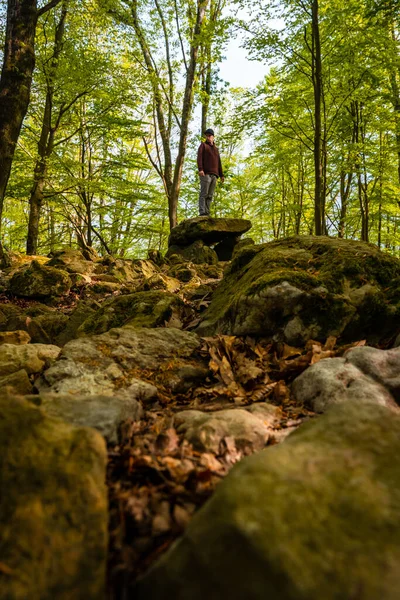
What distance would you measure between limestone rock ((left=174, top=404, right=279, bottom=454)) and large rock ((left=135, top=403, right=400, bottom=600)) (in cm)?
61

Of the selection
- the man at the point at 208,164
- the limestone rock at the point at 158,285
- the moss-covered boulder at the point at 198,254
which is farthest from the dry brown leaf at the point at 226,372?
the man at the point at 208,164

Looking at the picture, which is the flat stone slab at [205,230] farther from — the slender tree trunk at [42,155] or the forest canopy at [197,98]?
the slender tree trunk at [42,155]

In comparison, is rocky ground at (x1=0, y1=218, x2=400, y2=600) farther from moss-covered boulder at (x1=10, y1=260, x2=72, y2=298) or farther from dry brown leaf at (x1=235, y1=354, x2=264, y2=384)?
moss-covered boulder at (x1=10, y1=260, x2=72, y2=298)

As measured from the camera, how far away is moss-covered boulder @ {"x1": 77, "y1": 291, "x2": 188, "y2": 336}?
4.43m

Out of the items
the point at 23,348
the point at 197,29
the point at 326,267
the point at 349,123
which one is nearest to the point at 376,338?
the point at 326,267

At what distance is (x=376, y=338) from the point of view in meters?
3.43

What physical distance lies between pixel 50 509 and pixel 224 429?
0.99 meters

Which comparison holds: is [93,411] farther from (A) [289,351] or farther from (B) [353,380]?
(A) [289,351]

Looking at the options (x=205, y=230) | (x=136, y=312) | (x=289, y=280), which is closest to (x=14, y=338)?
(x=136, y=312)

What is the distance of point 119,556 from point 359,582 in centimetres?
76

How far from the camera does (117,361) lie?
311 centimetres

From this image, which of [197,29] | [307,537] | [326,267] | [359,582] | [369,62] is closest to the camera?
[359,582]

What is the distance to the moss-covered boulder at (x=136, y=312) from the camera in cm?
443

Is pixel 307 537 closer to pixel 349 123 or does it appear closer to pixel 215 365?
pixel 215 365
